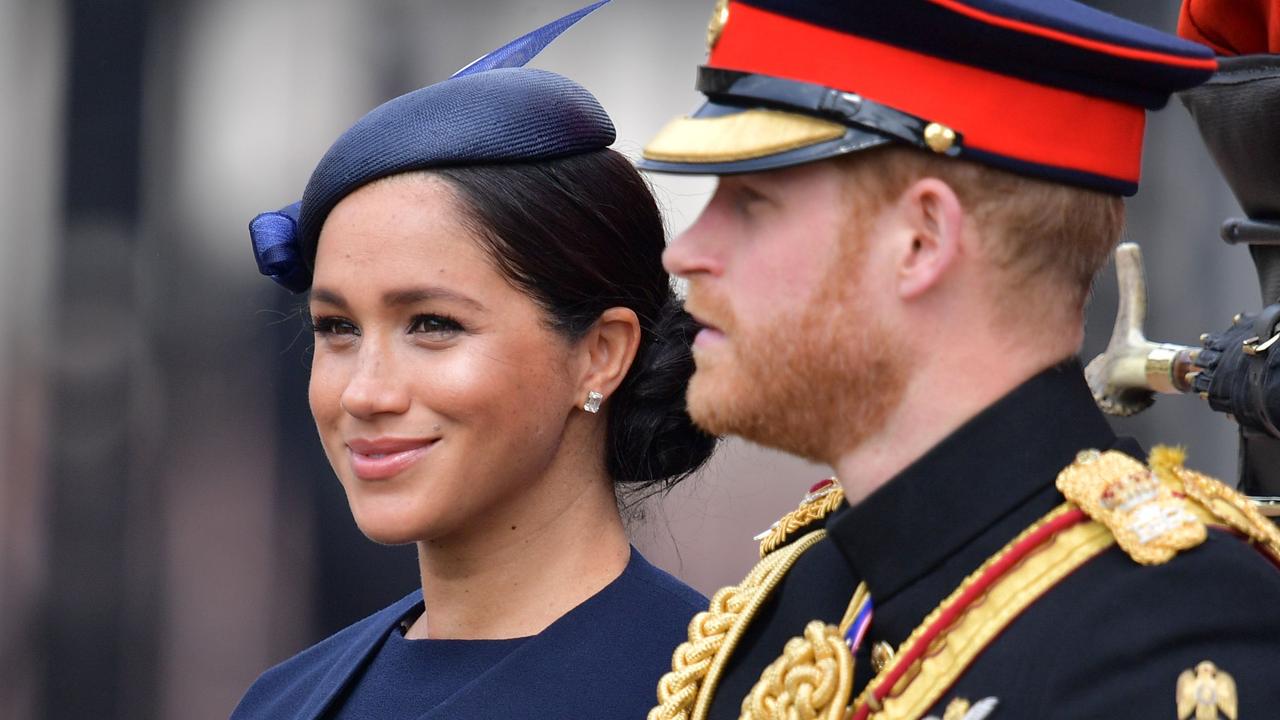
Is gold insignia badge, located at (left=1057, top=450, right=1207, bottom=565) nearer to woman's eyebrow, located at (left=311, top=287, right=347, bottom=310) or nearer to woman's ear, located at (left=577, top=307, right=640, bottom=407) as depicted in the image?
woman's ear, located at (left=577, top=307, right=640, bottom=407)

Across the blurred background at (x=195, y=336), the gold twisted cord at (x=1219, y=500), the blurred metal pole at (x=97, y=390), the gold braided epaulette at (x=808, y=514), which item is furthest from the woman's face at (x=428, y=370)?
the blurred metal pole at (x=97, y=390)

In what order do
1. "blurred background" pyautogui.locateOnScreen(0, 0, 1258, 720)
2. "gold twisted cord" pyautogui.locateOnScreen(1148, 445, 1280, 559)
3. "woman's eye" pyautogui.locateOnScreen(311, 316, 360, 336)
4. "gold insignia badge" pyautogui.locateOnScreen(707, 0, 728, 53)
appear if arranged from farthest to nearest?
"blurred background" pyautogui.locateOnScreen(0, 0, 1258, 720)
"woman's eye" pyautogui.locateOnScreen(311, 316, 360, 336)
"gold insignia badge" pyautogui.locateOnScreen(707, 0, 728, 53)
"gold twisted cord" pyautogui.locateOnScreen(1148, 445, 1280, 559)

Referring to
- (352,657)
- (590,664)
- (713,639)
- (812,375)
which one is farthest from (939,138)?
(352,657)

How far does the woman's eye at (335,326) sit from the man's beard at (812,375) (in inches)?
30.2

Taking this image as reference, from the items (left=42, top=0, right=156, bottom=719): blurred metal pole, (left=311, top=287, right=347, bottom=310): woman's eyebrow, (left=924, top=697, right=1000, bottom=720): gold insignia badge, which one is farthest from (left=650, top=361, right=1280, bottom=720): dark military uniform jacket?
(left=42, top=0, right=156, bottom=719): blurred metal pole

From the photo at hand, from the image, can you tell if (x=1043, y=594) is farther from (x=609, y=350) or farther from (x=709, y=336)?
(x=609, y=350)

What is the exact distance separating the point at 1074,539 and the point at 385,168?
108cm

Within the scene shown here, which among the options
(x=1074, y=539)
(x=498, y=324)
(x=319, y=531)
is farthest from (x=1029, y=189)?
(x=319, y=531)

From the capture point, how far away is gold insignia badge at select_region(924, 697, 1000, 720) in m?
1.42

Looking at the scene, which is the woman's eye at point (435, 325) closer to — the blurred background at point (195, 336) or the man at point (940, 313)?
the man at point (940, 313)

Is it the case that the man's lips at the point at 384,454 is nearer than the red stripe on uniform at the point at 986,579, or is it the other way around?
the red stripe on uniform at the point at 986,579

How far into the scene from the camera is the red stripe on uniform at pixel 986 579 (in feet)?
4.91

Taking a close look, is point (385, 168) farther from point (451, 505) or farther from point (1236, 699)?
point (1236, 699)

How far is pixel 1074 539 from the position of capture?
4.89ft
